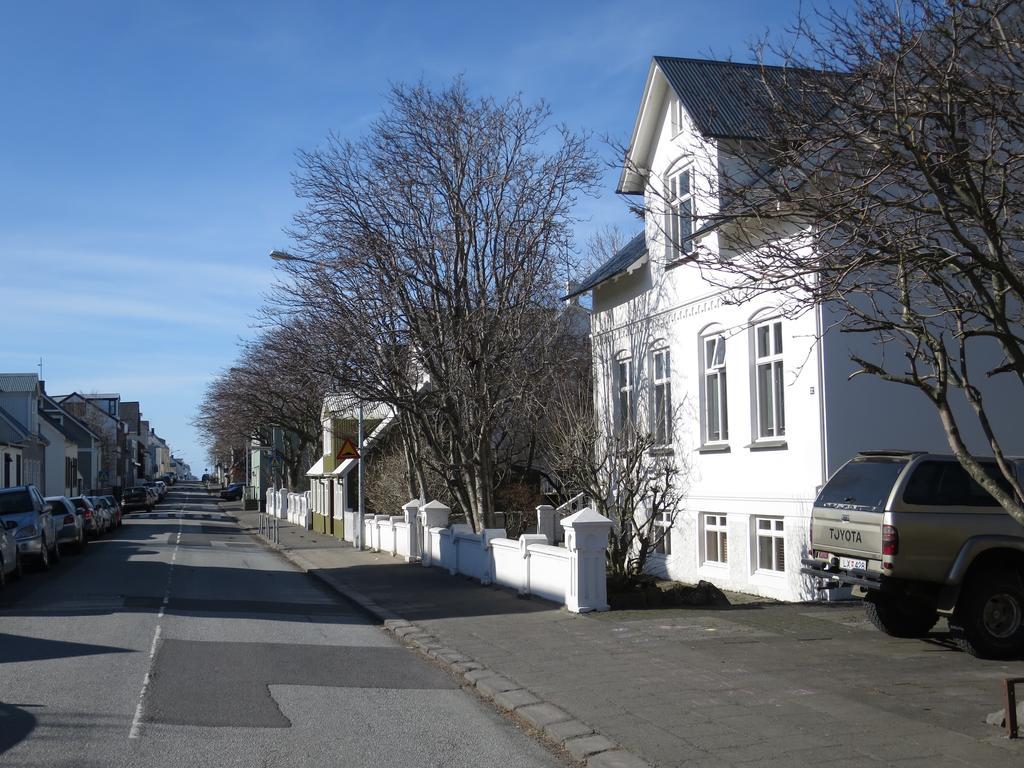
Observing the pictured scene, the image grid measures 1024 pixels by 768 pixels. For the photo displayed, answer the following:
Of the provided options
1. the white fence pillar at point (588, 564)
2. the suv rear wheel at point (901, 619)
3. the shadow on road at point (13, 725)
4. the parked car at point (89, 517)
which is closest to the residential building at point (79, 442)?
the parked car at point (89, 517)

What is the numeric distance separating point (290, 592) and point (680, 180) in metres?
10.3

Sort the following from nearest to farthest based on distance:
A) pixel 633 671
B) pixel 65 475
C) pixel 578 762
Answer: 1. pixel 578 762
2. pixel 633 671
3. pixel 65 475

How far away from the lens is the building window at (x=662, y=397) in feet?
64.8

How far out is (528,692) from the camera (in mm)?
9234

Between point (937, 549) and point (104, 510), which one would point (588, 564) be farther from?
point (104, 510)

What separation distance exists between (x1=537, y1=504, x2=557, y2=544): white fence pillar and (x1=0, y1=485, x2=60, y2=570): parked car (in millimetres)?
11159

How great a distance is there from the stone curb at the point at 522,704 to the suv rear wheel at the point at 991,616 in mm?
4552

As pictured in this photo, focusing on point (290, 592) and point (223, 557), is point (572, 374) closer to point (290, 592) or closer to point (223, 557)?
point (290, 592)

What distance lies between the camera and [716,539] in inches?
728

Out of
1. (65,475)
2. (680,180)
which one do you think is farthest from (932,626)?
(65,475)

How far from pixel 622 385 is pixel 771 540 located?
6.35 meters

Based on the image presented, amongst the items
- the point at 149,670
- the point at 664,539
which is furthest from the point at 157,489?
the point at 149,670

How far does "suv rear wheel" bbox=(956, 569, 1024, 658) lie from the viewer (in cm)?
1049

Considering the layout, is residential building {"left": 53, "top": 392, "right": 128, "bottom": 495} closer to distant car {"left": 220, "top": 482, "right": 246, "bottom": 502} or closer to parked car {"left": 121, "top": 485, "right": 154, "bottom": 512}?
distant car {"left": 220, "top": 482, "right": 246, "bottom": 502}
